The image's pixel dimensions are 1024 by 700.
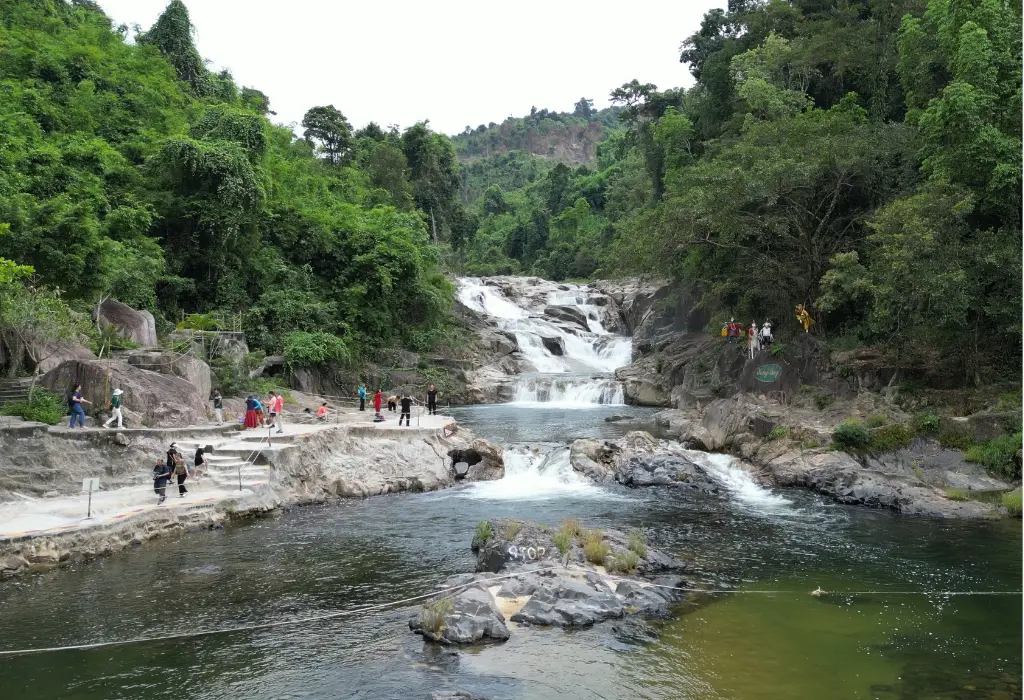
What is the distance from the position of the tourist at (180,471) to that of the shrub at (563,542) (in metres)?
7.88

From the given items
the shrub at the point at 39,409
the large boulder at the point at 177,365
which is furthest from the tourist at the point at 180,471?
the large boulder at the point at 177,365

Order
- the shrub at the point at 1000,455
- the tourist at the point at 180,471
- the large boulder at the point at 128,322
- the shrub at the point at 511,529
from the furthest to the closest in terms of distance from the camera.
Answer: the large boulder at the point at 128,322, the shrub at the point at 1000,455, the tourist at the point at 180,471, the shrub at the point at 511,529

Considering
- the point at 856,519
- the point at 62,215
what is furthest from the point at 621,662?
the point at 62,215

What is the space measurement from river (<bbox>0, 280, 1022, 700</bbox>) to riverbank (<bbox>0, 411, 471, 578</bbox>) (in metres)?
0.53

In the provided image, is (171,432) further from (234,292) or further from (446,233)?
(446,233)

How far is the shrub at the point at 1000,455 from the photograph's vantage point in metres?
17.1

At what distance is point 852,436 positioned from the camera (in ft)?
62.4

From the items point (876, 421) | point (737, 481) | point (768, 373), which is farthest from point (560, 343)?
point (876, 421)

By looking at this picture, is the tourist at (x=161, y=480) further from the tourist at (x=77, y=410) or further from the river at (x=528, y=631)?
the tourist at (x=77, y=410)

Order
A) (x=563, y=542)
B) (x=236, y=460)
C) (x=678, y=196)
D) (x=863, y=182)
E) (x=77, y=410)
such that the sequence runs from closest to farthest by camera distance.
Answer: (x=563, y=542), (x=77, y=410), (x=236, y=460), (x=863, y=182), (x=678, y=196)

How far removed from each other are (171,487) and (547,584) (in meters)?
9.11

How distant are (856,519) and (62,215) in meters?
20.5

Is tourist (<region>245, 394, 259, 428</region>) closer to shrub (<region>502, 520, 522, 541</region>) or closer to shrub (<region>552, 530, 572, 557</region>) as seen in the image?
shrub (<region>502, 520, 522, 541</region>)

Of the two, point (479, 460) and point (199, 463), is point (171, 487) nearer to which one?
point (199, 463)
